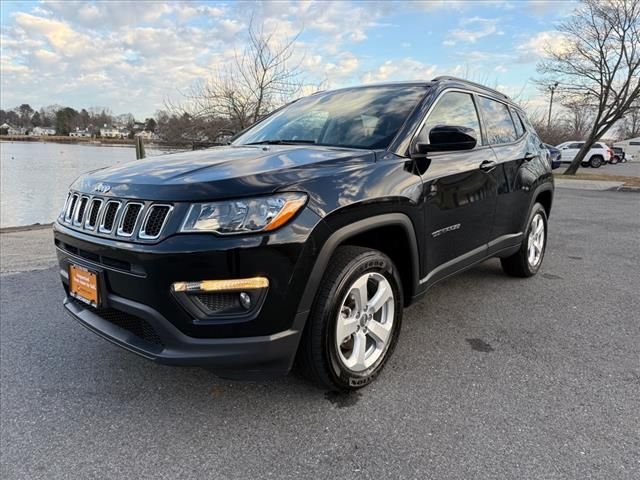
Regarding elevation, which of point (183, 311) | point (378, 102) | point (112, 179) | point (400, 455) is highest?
point (378, 102)

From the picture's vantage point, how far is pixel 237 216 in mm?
2023

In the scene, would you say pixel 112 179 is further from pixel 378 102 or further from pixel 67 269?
pixel 378 102

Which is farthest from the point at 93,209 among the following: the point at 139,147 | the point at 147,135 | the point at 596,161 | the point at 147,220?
the point at 596,161

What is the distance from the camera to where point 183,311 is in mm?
2051

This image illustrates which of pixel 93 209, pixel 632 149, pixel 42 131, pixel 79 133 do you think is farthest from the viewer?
pixel 42 131

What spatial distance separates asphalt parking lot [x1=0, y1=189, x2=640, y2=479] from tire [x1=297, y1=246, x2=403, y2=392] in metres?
0.18

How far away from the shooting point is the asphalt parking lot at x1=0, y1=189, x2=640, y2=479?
2.06 m

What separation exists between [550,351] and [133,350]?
2668 mm

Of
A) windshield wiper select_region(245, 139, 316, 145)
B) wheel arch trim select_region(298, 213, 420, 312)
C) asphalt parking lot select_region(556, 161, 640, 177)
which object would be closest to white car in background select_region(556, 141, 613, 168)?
asphalt parking lot select_region(556, 161, 640, 177)

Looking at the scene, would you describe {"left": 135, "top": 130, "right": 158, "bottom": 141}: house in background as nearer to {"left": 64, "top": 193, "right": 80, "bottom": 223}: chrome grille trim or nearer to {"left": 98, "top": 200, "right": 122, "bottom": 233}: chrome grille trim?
{"left": 64, "top": 193, "right": 80, "bottom": 223}: chrome grille trim

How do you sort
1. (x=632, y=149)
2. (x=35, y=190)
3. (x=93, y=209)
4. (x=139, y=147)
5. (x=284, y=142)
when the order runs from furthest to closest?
(x=632, y=149), (x=35, y=190), (x=139, y=147), (x=284, y=142), (x=93, y=209)

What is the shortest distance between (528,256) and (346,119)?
2614mm

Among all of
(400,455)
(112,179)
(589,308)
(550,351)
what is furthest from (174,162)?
(589,308)

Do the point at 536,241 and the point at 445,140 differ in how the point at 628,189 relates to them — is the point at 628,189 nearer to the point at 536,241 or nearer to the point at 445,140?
the point at 536,241
